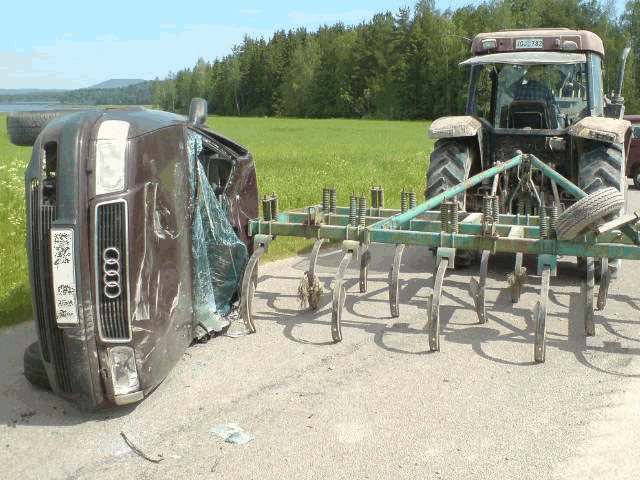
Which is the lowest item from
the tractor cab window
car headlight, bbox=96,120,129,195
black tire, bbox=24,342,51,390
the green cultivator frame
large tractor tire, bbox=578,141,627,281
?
black tire, bbox=24,342,51,390

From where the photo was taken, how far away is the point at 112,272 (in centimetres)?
380

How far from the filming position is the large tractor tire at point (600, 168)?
693 centimetres

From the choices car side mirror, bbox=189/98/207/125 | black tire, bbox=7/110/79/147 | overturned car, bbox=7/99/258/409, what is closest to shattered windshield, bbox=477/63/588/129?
car side mirror, bbox=189/98/207/125

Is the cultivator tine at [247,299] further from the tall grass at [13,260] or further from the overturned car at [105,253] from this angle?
the tall grass at [13,260]

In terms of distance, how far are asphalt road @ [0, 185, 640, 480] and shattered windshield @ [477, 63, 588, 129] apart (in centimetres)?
274

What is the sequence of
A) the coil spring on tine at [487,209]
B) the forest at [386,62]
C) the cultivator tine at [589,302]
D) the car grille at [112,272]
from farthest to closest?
1. the forest at [386,62]
2. the coil spring on tine at [487,209]
3. the cultivator tine at [589,302]
4. the car grille at [112,272]

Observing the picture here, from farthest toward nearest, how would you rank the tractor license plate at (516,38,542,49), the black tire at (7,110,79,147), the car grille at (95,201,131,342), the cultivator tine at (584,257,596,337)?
the tractor license plate at (516,38,542,49) < the cultivator tine at (584,257,596,337) < the black tire at (7,110,79,147) < the car grille at (95,201,131,342)

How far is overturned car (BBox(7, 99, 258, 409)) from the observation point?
3689 millimetres

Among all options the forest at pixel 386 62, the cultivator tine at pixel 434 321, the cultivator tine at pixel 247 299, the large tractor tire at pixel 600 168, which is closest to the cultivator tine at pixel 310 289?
the cultivator tine at pixel 247 299

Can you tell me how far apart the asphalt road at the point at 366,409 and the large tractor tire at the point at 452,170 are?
1.69 meters

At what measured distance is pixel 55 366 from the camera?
3.80 m

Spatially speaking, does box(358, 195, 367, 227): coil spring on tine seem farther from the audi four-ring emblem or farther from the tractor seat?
the tractor seat

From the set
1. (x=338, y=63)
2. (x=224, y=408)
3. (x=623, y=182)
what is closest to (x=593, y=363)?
(x=224, y=408)

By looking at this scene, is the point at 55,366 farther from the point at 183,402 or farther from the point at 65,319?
the point at 183,402
